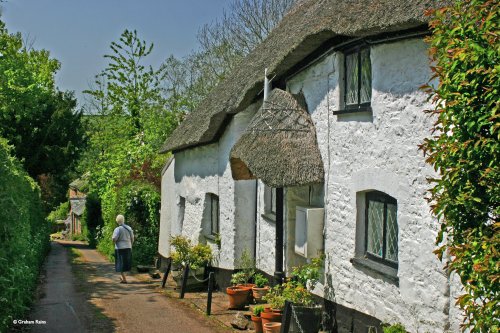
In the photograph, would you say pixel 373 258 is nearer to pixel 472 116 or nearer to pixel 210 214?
pixel 472 116

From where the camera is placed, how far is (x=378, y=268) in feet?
25.3

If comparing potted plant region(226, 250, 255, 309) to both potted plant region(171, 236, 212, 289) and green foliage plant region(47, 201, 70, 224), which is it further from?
green foliage plant region(47, 201, 70, 224)

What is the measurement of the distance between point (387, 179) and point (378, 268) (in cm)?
109

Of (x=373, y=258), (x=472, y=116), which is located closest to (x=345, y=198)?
(x=373, y=258)

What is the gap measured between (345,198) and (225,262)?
504 centimetres

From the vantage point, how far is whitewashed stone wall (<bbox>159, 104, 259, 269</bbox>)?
41.3 feet

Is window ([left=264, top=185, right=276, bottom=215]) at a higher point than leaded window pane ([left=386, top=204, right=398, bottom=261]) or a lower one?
higher

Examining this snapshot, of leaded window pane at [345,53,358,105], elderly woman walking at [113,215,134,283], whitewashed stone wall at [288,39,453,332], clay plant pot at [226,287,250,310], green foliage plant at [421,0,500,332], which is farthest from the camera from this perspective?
elderly woman walking at [113,215,134,283]

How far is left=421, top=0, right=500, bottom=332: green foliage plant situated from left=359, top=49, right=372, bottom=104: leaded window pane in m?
3.31

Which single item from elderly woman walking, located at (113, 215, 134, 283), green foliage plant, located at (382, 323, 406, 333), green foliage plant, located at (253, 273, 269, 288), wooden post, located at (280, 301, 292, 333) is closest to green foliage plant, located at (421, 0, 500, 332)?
green foliage plant, located at (382, 323, 406, 333)

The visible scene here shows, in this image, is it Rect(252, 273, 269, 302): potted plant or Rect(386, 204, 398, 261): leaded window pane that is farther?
Rect(252, 273, 269, 302): potted plant

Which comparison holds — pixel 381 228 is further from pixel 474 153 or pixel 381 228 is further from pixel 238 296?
pixel 238 296

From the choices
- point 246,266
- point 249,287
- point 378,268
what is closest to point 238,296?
point 249,287

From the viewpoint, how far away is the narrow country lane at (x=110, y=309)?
1006 centimetres
